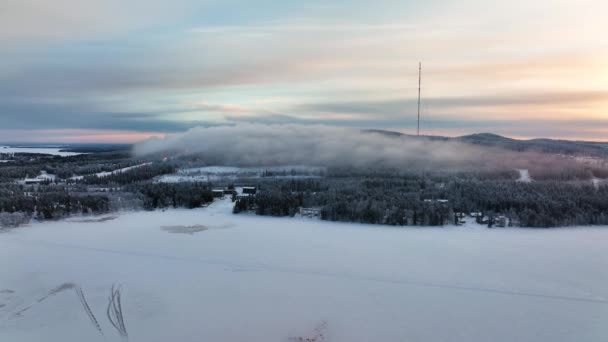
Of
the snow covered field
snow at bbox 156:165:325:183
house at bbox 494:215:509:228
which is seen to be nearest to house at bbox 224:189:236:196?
snow at bbox 156:165:325:183

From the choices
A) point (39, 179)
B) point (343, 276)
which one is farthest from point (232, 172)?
point (343, 276)

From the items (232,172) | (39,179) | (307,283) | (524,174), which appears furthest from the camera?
(232,172)

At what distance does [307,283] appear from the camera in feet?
47.3

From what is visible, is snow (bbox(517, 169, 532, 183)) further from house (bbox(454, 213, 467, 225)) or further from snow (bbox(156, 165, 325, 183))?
house (bbox(454, 213, 467, 225))

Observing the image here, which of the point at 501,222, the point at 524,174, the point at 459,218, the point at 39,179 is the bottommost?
the point at 459,218

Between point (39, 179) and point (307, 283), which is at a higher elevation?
point (39, 179)

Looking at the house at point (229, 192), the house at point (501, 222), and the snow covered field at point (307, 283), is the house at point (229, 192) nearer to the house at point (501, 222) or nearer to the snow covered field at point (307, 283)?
the snow covered field at point (307, 283)

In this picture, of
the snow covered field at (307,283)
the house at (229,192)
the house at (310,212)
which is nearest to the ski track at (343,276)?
the snow covered field at (307,283)

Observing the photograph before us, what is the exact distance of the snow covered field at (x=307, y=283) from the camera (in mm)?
10883

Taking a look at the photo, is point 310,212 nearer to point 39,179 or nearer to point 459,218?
point 459,218

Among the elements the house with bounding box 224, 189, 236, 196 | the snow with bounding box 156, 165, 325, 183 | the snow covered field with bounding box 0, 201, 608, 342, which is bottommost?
the snow covered field with bounding box 0, 201, 608, 342

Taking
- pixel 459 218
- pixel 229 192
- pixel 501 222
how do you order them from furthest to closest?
pixel 229 192
pixel 459 218
pixel 501 222

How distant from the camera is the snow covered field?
10.9 m

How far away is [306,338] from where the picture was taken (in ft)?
34.1
